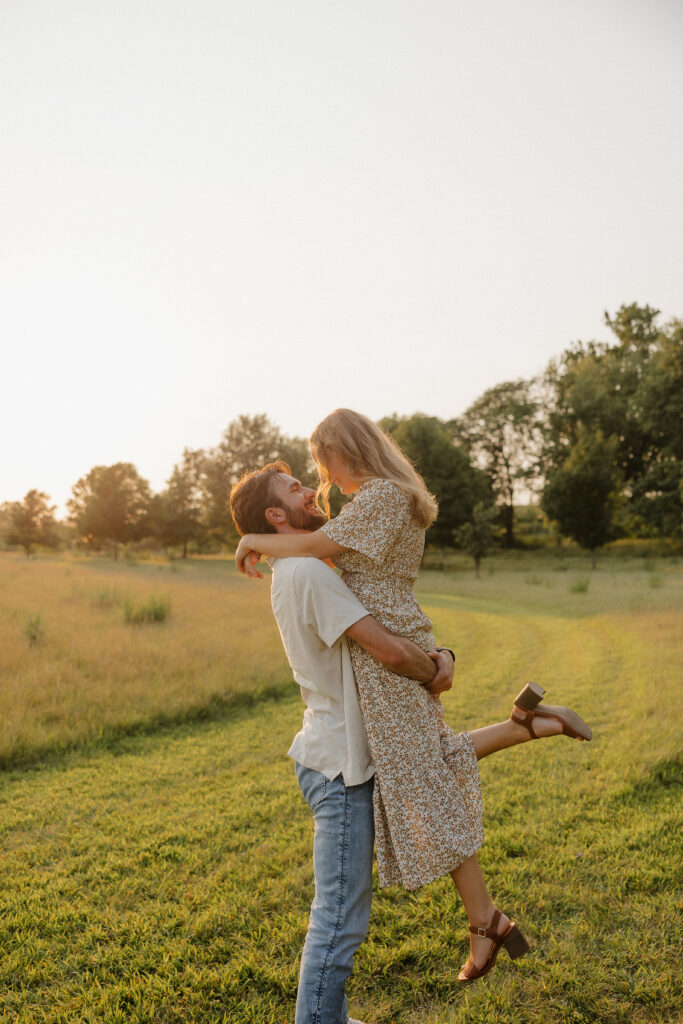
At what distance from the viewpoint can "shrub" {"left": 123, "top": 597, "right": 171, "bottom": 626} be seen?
41.4 ft

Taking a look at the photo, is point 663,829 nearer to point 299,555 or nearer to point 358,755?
point 358,755

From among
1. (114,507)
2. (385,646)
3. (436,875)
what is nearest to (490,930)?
(436,875)

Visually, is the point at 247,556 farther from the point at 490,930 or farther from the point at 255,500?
the point at 490,930

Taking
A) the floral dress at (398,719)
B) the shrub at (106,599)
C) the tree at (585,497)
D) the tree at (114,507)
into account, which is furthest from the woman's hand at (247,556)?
the tree at (114,507)

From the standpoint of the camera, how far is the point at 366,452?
2.56 m

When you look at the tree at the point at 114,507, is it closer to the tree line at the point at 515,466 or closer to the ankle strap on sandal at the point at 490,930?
the tree line at the point at 515,466

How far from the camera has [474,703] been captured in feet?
26.3

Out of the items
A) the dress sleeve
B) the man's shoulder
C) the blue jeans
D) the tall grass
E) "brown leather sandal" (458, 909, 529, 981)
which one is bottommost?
the tall grass

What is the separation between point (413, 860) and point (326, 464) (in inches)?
60.0

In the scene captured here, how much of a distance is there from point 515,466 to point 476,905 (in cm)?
5112

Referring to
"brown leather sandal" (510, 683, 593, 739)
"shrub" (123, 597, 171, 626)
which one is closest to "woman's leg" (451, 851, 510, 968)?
"brown leather sandal" (510, 683, 593, 739)

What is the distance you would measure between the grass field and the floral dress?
949 millimetres

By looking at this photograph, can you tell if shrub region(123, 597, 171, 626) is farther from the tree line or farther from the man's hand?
the tree line

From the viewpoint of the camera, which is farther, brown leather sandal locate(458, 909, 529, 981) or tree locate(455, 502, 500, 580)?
tree locate(455, 502, 500, 580)
